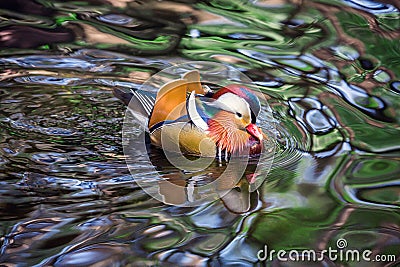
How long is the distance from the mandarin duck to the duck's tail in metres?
0.08

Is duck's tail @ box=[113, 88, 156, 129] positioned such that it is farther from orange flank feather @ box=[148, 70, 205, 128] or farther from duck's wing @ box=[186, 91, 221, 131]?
duck's wing @ box=[186, 91, 221, 131]

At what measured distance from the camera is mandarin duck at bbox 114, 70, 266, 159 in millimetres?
2570

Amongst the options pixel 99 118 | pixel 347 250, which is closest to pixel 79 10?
pixel 99 118

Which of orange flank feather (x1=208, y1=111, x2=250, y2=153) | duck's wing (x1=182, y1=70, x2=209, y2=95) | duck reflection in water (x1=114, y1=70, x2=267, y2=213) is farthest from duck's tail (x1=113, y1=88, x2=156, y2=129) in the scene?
orange flank feather (x1=208, y1=111, x2=250, y2=153)

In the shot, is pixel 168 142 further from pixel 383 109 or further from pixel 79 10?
pixel 79 10

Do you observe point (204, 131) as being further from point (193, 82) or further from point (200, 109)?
point (193, 82)

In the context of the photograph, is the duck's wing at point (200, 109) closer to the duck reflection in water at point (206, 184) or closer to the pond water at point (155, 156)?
the duck reflection in water at point (206, 184)

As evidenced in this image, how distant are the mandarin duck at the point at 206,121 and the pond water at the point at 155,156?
15cm

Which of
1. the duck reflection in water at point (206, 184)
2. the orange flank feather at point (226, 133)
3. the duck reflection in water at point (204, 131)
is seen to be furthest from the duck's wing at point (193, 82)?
the duck reflection in water at point (206, 184)

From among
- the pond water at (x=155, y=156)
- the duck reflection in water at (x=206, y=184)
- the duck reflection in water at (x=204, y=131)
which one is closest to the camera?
the pond water at (x=155, y=156)

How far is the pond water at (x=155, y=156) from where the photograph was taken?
1968 millimetres

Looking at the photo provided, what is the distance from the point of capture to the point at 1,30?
3785 millimetres

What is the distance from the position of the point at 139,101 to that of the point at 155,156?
0.32 m

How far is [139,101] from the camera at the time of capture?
2799 mm
